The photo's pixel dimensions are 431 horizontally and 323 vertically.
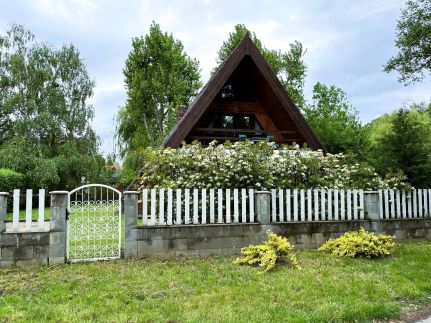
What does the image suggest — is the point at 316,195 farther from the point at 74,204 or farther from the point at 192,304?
the point at 74,204

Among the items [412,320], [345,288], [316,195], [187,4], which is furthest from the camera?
[187,4]

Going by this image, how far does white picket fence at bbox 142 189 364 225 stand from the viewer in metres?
6.36

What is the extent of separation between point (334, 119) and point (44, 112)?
2020 centimetres

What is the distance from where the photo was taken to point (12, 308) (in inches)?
143

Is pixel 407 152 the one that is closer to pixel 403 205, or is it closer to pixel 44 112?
pixel 403 205

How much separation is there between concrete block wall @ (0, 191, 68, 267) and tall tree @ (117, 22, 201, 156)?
737 inches

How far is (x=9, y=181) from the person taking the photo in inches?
645

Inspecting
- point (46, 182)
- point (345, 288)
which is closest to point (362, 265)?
point (345, 288)

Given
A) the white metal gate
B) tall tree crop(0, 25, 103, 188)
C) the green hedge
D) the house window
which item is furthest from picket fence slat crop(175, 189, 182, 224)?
tall tree crop(0, 25, 103, 188)

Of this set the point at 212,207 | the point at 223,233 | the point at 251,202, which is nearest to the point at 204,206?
the point at 212,207

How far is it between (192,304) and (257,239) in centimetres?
307

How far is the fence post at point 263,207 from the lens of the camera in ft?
22.1

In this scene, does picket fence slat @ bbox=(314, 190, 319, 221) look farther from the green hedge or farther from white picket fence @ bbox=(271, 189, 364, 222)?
the green hedge

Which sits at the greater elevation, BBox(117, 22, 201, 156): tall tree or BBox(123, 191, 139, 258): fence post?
BBox(117, 22, 201, 156): tall tree
